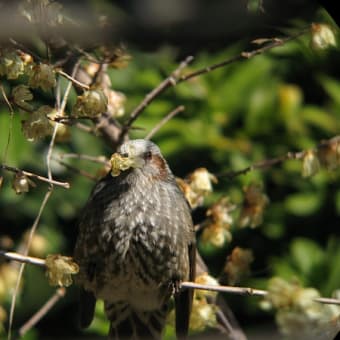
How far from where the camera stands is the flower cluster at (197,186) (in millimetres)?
3225

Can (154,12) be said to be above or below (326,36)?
below

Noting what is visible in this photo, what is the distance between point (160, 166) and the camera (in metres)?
3.45

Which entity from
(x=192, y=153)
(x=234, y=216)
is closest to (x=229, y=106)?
(x=192, y=153)

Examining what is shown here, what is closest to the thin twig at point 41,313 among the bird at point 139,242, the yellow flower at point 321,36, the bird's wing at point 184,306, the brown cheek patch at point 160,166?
the bird at point 139,242

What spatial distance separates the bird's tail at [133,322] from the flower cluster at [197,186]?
1.53ft

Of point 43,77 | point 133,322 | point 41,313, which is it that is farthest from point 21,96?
point 133,322

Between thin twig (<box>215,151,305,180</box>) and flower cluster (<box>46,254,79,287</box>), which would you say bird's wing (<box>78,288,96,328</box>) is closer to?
thin twig (<box>215,151,305,180</box>)

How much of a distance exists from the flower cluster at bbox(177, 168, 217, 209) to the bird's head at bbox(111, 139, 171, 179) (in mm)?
106

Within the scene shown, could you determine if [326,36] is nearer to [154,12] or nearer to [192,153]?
[154,12]

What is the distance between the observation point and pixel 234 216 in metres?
4.33

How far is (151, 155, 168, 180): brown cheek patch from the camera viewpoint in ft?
11.2

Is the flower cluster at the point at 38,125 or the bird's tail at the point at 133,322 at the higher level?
the flower cluster at the point at 38,125

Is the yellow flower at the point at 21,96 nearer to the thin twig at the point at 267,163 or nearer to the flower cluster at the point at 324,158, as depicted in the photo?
the thin twig at the point at 267,163

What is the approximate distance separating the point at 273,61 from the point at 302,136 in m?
0.41
